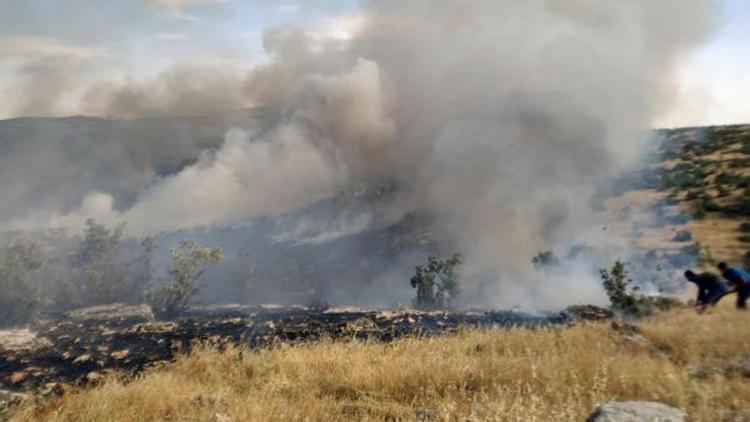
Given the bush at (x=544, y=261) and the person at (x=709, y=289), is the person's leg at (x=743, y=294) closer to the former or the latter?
the person at (x=709, y=289)

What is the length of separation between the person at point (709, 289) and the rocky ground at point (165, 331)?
808 cm

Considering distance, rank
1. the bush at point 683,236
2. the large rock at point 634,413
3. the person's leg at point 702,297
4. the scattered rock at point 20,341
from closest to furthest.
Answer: the large rock at point 634,413 < the person's leg at point 702,297 < the scattered rock at point 20,341 < the bush at point 683,236

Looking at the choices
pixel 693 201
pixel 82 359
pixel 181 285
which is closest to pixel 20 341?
pixel 82 359

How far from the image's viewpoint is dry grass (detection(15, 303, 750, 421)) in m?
6.10

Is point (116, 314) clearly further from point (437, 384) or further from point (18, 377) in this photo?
point (437, 384)

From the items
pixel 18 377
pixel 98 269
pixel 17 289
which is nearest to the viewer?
pixel 18 377

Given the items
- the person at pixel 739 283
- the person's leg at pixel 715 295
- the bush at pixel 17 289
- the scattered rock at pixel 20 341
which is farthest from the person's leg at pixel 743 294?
the bush at pixel 17 289

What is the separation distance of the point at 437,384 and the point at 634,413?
3.00m

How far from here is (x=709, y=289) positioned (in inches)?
643

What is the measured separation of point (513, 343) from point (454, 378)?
3862 mm

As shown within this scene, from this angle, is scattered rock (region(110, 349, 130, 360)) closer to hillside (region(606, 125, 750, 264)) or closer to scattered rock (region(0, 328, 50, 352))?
scattered rock (region(0, 328, 50, 352))

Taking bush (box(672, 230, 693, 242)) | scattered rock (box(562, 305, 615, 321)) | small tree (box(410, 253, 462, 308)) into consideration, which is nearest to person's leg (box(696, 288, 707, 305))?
scattered rock (box(562, 305, 615, 321))

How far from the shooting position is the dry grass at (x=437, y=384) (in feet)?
20.0

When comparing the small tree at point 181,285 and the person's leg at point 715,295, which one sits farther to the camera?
the small tree at point 181,285
